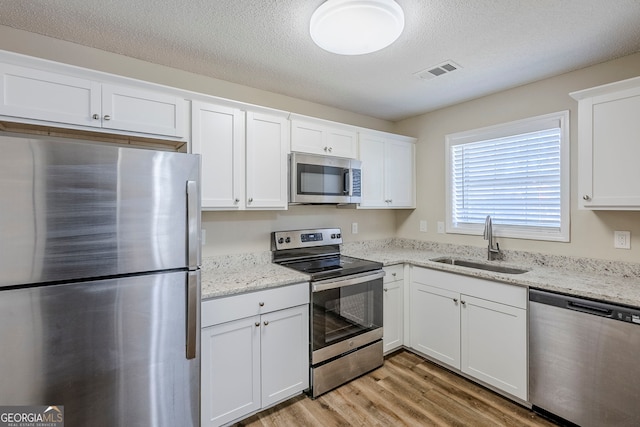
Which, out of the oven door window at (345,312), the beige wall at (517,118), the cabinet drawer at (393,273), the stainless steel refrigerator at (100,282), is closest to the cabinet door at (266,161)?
the stainless steel refrigerator at (100,282)

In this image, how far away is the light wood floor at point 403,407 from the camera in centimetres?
201

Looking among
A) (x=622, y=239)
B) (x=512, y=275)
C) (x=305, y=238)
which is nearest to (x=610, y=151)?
(x=622, y=239)

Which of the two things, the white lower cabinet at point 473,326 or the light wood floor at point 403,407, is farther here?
the white lower cabinet at point 473,326

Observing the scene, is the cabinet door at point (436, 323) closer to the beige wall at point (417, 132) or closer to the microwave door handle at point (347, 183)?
the beige wall at point (417, 132)

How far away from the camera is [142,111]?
1868mm

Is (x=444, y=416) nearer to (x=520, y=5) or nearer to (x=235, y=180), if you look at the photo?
(x=235, y=180)

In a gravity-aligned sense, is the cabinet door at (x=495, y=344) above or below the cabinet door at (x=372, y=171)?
below

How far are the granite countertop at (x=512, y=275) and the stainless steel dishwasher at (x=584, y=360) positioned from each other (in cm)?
9

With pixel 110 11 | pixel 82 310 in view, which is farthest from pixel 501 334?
pixel 110 11

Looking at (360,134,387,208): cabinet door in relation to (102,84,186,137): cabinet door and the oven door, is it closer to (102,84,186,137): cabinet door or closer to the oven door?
the oven door

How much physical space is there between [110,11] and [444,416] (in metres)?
3.14

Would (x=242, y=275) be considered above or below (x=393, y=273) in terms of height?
above

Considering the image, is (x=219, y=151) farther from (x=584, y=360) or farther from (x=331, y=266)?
(x=584, y=360)

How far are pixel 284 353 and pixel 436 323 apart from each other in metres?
1.36
